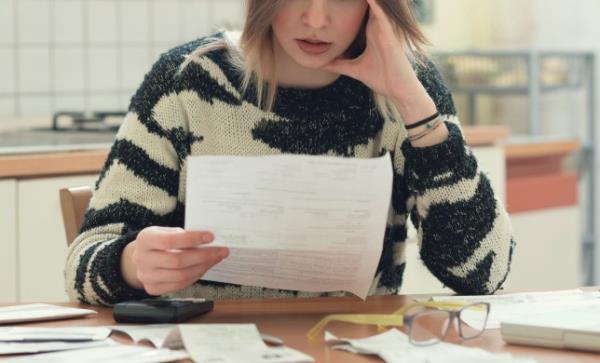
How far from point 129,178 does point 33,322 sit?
0.94ft

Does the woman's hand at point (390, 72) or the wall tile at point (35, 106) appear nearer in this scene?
the woman's hand at point (390, 72)

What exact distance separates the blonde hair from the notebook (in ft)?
1.71

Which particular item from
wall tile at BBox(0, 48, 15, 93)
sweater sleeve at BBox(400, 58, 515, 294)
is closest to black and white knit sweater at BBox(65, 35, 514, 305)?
sweater sleeve at BBox(400, 58, 515, 294)

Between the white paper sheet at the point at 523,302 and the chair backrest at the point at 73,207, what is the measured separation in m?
0.56

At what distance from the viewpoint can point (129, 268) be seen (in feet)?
4.54

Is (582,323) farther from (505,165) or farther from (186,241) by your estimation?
(505,165)

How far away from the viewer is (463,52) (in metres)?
3.78

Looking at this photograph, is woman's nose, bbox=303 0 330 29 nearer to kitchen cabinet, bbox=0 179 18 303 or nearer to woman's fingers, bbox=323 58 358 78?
woman's fingers, bbox=323 58 358 78

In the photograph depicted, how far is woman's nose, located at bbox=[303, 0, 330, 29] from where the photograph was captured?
4.69 feet

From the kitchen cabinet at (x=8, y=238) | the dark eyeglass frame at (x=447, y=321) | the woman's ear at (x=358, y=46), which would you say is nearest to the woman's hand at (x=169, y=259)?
the dark eyeglass frame at (x=447, y=321)

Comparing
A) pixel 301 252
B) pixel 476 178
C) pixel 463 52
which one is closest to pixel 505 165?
pixel 463 52

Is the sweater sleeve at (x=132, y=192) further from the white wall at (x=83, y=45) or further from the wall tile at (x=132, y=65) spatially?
the wall tile at (x=132, y=65)

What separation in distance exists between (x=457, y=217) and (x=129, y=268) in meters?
A: 0.46

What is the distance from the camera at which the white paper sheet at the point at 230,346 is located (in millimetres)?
1043
